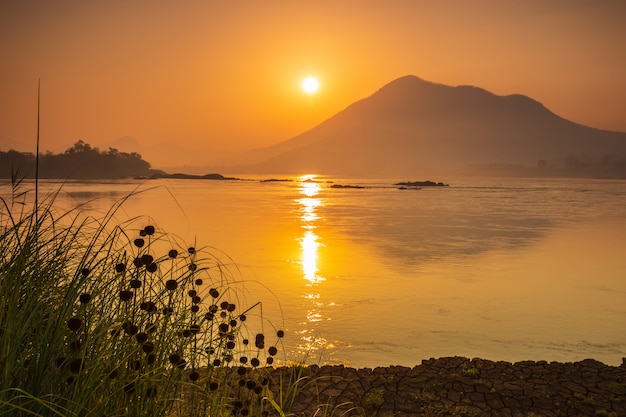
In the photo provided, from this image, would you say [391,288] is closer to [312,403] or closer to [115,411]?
[312,403]

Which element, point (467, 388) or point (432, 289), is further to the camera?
point (432, 289)

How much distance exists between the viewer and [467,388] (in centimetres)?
619

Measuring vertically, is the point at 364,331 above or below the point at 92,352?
below

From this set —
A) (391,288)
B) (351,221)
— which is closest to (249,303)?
(391,288)

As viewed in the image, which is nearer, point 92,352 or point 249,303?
point 92,352

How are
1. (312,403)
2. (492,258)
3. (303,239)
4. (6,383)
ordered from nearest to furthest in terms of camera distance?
1. (6,383)
2. (312,403)
3. (492,258)
4. (303,239)

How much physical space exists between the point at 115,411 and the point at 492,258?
47.0ft

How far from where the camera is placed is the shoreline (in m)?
5.65

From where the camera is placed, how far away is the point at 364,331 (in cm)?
857

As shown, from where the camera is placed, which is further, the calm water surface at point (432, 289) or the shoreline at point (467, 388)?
the calm water surface at point (432, 289)

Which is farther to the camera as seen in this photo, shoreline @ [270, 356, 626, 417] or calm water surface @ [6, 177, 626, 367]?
calm water surface @ [6, 177, 626, 367]

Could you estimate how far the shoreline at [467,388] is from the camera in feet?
18.5

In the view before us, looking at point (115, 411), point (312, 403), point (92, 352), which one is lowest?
point (312, 403)

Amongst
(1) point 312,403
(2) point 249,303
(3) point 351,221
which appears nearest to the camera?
(1) point 312,403
